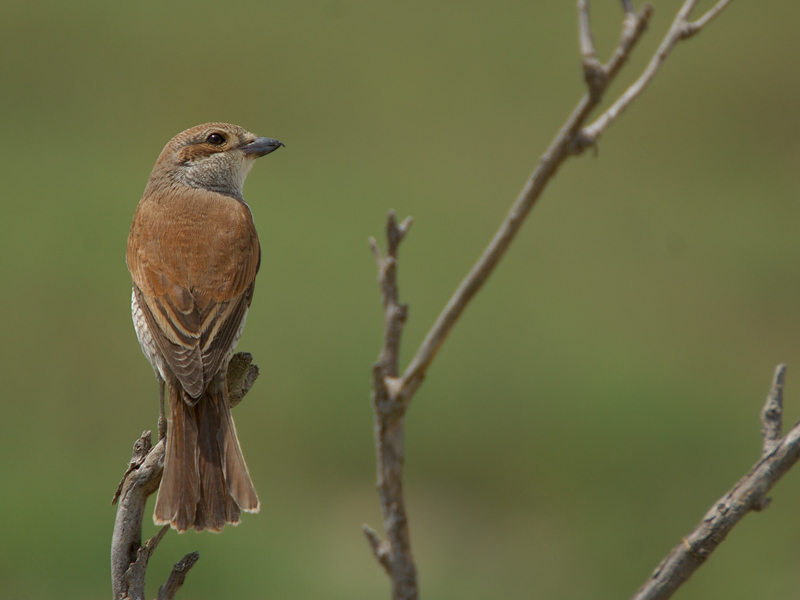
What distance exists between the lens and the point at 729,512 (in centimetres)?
163

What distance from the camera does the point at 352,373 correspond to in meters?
8.08

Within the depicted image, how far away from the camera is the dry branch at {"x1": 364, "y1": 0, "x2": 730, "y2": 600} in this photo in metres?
1.21

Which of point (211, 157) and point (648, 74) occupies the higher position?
point (211, 157)

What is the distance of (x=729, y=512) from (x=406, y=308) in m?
0.75

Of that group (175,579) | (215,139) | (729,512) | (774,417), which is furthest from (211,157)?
(729,512)

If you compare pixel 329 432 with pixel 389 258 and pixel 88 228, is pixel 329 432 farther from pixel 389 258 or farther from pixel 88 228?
pixel 389 258

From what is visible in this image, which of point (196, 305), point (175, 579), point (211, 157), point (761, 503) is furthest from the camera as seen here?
point (211, 157)

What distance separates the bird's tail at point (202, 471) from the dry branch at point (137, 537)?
6 cm

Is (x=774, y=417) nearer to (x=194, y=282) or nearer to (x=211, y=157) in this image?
(x=194, y=282)

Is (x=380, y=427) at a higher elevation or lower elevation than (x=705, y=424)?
higher

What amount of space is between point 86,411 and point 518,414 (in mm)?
3604

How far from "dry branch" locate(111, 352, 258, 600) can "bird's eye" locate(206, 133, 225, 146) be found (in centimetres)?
203

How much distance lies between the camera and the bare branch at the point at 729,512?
1.57m

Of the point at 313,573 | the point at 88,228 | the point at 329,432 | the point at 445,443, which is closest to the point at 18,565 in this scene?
the point at 313,573
